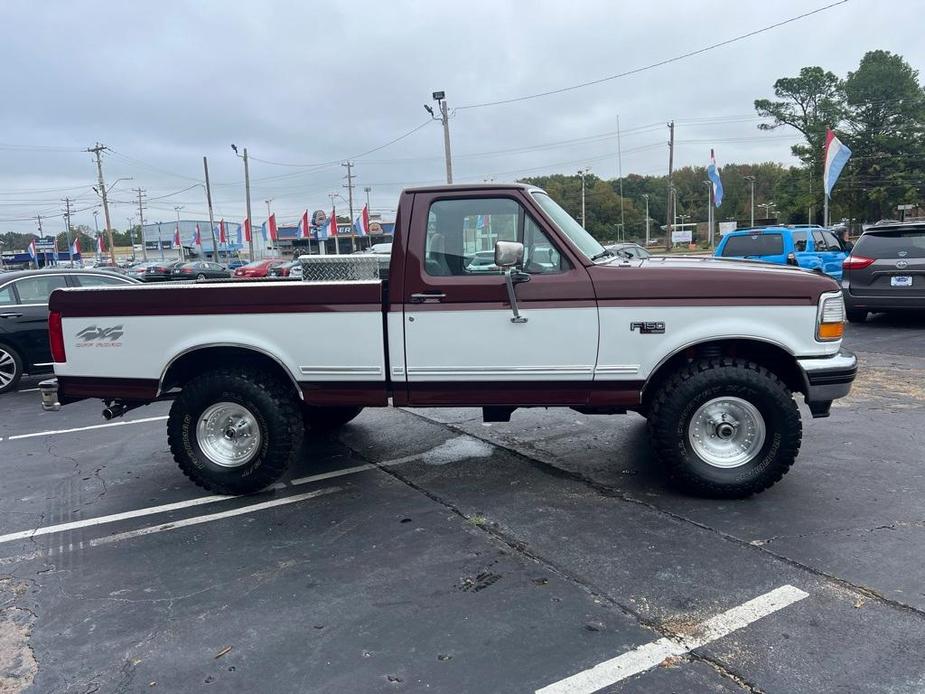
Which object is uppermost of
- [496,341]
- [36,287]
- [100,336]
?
[36,287]

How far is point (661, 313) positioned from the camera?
4.20 meters

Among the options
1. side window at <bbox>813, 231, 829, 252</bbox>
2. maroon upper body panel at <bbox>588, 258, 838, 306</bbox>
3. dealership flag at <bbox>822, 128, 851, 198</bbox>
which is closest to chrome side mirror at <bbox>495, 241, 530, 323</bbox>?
maroon upper body panel at <bbox>588, 258, 838, 306</bbox>

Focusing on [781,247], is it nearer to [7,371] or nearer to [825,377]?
[825,377]

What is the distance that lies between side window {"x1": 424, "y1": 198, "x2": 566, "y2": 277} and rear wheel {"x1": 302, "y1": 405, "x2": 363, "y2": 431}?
7.35 feet

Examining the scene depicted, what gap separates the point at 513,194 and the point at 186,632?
10.4 ft

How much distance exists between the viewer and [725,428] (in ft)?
14.4

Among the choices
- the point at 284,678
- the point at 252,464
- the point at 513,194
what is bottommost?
the point at 284,678

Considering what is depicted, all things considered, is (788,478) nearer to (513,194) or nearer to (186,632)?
(513,194)

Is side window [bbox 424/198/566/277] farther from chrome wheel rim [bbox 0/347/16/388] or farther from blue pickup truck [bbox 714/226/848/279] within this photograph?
blue pickup truck [bbox 714/226/848/279]

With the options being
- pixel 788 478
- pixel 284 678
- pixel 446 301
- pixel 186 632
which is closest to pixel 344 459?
pixel 446 301

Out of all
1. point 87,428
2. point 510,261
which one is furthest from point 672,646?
point 87,428

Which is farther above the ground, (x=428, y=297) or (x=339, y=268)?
(x=339, y=268)

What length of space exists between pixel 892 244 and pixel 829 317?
825cm

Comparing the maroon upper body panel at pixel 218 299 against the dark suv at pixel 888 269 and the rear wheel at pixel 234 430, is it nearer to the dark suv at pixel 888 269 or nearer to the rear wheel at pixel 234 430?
the rear wheel at pixel 234 430
